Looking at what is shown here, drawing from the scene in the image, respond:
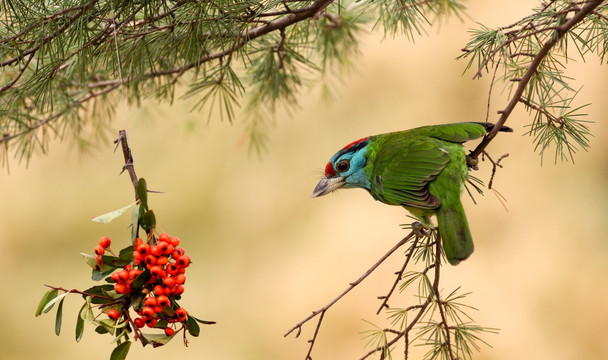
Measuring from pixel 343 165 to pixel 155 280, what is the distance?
1.52 feet

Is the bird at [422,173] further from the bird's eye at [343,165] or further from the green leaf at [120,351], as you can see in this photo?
the green leaf at [120,351]

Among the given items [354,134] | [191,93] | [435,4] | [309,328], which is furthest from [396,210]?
[191,93]

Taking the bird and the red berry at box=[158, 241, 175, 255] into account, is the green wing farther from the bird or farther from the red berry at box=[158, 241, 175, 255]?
the red berry at box=[158, 241, 175, 255]

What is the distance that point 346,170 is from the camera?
108 cm

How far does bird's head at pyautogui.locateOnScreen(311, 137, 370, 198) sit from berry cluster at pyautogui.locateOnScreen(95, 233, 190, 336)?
393 mm

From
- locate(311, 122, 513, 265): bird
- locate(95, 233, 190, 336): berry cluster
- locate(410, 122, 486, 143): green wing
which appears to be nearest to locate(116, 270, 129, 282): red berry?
locate(95, 233, 190, 336): berry cluster

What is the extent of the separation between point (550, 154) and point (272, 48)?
4.04ft

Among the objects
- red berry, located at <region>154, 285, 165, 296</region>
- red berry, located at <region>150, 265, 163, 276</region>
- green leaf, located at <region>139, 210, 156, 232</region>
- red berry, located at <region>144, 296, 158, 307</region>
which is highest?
green leaf, located at <region>139, 210, 156, 232</region>

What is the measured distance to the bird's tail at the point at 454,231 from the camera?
0.88 metres

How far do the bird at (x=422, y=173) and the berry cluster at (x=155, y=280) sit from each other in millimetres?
370

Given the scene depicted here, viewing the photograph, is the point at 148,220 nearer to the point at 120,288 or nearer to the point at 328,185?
the point at 120,288

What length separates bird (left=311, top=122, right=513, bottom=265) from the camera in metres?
0.93

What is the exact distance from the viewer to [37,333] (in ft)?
7.39

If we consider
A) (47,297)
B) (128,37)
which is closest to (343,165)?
(128,37)
